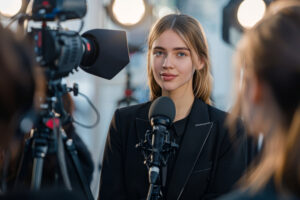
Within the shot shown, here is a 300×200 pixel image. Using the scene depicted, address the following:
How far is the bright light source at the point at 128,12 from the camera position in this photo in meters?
2.89

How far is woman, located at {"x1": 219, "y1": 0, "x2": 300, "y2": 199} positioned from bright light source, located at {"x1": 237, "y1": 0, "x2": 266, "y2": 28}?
1388 mm

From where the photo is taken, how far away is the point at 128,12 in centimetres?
291

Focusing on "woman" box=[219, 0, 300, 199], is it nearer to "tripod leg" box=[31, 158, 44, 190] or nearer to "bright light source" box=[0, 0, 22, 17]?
"tripod leg" box=[31, 158, 44, 190]

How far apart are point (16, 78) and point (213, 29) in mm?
5825

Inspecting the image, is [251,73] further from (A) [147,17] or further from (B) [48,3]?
(A) [147,17]

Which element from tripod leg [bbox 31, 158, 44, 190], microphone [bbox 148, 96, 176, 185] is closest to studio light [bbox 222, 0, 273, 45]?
microphone [bbox 148, 96, 176, 185]

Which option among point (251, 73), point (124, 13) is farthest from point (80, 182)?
point (124, 13)

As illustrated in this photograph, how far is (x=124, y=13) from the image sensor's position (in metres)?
2.91

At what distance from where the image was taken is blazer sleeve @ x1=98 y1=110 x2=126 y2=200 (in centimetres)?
162

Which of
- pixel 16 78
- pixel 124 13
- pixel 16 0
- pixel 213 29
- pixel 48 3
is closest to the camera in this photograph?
pixel 16 78

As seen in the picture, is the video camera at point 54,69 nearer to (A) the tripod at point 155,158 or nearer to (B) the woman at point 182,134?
(A) the tripod at point 155,158

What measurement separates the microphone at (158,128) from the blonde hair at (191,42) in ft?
1.39

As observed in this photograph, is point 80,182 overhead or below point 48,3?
below

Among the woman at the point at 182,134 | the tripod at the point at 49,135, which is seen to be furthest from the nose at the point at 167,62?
the tripod at the point at 49,135
